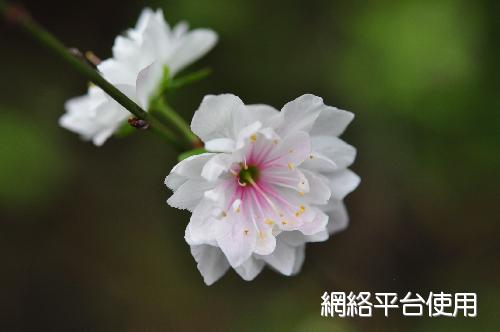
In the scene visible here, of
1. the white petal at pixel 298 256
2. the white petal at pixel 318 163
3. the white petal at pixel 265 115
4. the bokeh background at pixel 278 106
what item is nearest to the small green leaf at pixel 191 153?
the white petal at pixel 265 115

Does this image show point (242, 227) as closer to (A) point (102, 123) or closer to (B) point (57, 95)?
(A) point (102, 123)

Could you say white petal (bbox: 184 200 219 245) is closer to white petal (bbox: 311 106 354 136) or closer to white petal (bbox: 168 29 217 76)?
white petal (bbox: 311 106 354 136)

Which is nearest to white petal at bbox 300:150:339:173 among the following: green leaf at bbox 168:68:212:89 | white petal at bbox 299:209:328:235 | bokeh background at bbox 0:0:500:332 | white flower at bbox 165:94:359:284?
white flower at bbox 165:94:359:284

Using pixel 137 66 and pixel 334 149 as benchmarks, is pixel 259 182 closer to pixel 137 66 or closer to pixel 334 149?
pixel 334 149

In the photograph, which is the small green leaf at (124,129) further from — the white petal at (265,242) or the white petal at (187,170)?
the white petal at (265,242)

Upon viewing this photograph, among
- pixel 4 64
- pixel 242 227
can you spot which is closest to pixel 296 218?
pixel 242 227

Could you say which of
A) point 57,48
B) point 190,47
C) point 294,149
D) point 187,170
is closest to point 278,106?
point 190,47
